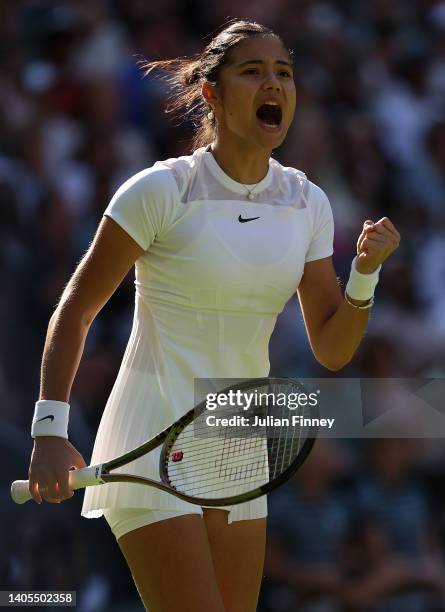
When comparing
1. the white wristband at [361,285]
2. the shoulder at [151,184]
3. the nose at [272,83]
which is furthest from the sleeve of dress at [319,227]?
the shoulder at [151,184]

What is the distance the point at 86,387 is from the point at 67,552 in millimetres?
762

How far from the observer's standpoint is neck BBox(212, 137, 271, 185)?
331 centimetres

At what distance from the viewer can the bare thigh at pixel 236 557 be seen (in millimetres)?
3125

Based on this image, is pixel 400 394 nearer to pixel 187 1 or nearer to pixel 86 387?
pixel 86 387

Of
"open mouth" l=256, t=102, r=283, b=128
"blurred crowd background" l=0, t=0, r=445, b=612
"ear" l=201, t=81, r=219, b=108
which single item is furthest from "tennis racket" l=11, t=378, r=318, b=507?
"blurred crowd background" l=0, t=0, r=445, b=612

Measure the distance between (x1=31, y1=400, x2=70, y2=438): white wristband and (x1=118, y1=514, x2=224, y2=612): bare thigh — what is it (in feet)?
1.00

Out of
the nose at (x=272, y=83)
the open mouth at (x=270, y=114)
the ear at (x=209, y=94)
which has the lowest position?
the open mouth at (x=270, y=114)

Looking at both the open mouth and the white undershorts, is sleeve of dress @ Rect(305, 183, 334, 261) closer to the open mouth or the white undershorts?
the open mouth

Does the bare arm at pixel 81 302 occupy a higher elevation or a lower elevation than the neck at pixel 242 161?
lower

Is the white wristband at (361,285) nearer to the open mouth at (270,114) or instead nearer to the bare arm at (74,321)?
the open mouth at (270,114)

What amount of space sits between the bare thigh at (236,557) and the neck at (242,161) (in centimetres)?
86

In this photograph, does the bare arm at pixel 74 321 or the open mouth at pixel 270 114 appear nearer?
the bare arm at pixel 74 321

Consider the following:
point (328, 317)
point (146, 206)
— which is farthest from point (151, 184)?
point (328, 317)

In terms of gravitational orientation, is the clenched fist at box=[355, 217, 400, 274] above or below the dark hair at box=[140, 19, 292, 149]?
below
